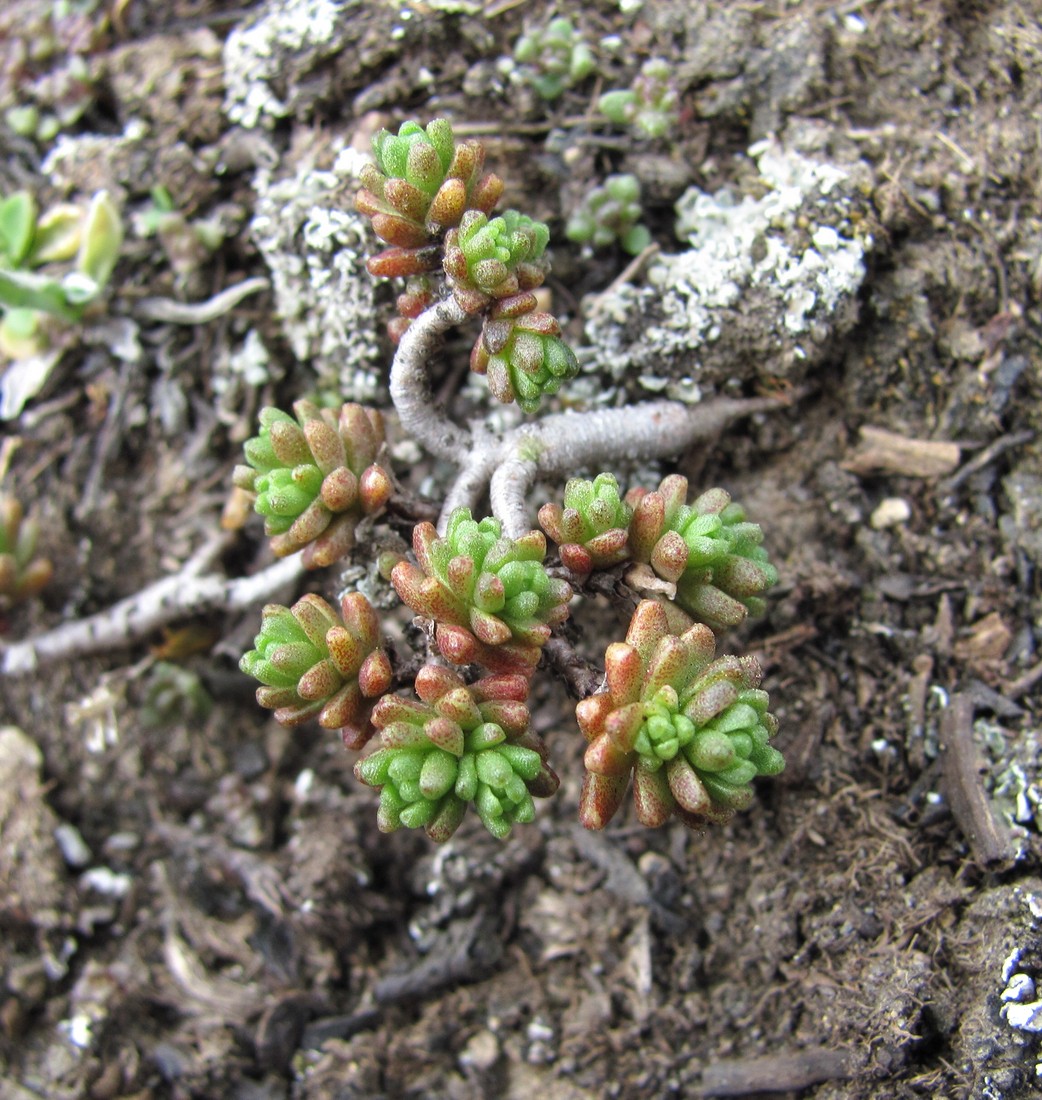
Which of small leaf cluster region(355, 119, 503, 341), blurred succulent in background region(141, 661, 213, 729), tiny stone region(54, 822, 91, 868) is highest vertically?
small leaf cluster region(355, 119, 503, 341)

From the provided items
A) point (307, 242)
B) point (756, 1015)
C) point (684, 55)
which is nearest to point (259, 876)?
point (756, 1015)

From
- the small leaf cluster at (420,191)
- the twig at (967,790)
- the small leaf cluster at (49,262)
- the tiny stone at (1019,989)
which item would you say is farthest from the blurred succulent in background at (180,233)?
the tiny stone at (1019,989)

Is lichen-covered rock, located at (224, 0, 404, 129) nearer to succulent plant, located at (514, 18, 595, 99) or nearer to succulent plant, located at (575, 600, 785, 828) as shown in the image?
succulent plant, located at (514, 18, 595, 99)

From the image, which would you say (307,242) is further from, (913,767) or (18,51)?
(913,767)

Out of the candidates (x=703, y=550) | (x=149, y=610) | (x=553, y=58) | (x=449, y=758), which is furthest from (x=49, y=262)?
(x=703, y=550)

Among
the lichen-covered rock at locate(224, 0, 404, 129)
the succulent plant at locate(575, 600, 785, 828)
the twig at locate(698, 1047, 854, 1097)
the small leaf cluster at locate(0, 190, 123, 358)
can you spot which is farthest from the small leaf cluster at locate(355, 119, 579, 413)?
the twig at locate(698, 1047, 854, 1097)

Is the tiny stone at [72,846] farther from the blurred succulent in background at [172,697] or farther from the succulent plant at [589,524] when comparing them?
the succulent plant at [589,524]
